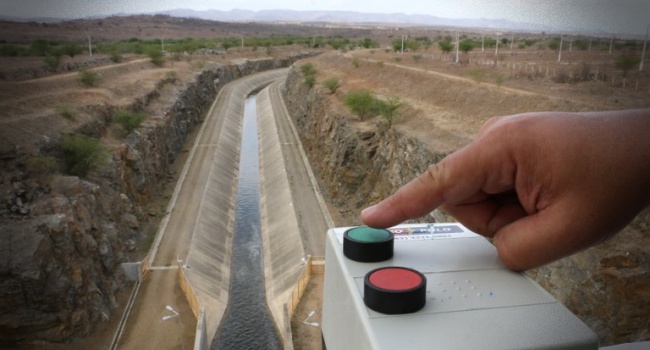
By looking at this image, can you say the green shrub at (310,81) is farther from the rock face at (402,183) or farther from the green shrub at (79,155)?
the green shrub at (79,155)

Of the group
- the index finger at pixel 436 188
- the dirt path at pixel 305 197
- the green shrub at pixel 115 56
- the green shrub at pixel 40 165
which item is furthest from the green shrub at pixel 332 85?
the index finger at pixel 436 188

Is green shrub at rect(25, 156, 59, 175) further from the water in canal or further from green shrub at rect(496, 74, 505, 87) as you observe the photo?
green shrub at rect(496, 74, 505, 87)

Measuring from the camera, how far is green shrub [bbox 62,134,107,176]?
89.8 feet

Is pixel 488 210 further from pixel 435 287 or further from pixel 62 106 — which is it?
pixel 62 106

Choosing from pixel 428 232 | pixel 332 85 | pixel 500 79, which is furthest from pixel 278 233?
pixel 428 232

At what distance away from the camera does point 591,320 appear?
477 inches

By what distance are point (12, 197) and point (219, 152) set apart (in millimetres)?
26770

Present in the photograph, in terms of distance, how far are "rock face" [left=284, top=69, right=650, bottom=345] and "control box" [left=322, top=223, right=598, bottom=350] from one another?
7486 millimetres

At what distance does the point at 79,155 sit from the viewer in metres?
27.5

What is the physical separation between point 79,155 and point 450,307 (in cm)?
2775

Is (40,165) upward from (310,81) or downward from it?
downward

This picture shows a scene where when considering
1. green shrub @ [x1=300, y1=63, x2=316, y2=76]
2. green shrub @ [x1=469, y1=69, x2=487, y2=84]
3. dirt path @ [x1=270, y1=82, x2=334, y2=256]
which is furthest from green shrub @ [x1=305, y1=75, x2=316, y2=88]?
green shrub @ [x1=469, y1=69, x2=487, y2=84]

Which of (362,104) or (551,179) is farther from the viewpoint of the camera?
(362,104)

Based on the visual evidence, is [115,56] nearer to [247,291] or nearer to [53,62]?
[53,62]
